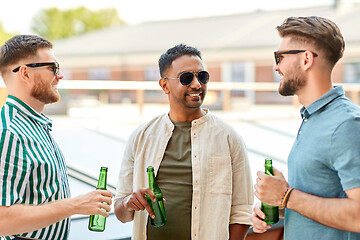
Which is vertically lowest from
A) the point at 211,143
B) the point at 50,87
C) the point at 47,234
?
the point at 47,234

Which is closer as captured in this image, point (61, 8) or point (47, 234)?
point (47, 234)

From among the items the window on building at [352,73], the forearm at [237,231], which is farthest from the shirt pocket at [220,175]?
the window on building at [352,73]

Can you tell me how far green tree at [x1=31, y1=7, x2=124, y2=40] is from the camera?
28.1 metres

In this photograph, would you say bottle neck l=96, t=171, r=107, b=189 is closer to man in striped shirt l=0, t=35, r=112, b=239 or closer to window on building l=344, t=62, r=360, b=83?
man in striped shirt l=0, t=35, r=112, b=239

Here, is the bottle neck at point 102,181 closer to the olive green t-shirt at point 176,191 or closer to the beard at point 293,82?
the olive green t-shirt at point 176,191

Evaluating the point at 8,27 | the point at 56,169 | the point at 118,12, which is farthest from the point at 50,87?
the point at 118,12

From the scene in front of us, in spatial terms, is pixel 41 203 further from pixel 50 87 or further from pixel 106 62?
pixel 106 62

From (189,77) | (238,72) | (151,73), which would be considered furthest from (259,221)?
(151,73)

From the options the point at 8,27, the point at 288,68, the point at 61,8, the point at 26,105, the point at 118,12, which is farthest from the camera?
the point at 118,12

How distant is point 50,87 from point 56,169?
0.92 feet

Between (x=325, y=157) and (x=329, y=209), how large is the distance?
0.45ft

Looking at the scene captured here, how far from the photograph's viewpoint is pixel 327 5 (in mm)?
17812

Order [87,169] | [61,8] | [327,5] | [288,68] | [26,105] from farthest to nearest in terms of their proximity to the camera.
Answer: [61,8] < [327,5] < [87,169] < [26,105] < [288,68]

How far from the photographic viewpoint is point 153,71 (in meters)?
17.1
